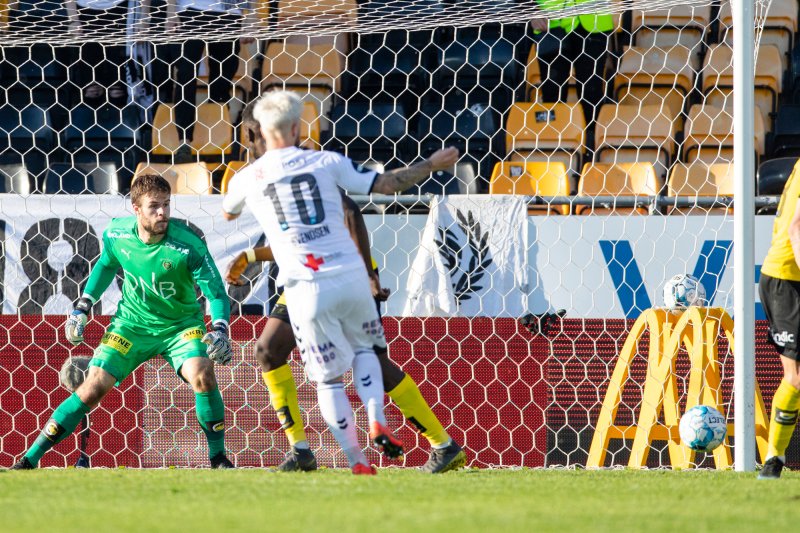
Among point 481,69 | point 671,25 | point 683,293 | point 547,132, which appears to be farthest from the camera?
point 671,25

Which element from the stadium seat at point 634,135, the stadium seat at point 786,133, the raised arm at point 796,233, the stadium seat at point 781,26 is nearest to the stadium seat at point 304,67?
the stadium seat at point 634,135

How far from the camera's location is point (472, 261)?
690 centimetres

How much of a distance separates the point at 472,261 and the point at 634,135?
3123 mm

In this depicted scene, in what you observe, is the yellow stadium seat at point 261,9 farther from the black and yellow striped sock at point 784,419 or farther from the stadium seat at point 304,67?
the black and yellow striped sock at point 784,419

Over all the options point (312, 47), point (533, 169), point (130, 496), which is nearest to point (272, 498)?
point (130, 496)

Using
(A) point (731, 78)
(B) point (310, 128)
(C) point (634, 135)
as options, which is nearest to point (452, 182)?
(B) point (310, 128)

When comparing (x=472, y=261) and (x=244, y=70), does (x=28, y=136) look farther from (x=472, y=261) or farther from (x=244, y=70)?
(x=472, y=261)

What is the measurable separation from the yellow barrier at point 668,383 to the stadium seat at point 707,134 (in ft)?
9.98

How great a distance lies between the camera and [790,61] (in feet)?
35.2

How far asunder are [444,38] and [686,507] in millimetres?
7265

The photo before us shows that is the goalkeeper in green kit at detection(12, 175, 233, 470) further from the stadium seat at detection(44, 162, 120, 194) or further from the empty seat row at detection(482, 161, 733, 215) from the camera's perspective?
the empty seat row at detection(482, 161, 733, 215)

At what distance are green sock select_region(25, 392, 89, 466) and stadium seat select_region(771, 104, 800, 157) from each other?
627 centimetres

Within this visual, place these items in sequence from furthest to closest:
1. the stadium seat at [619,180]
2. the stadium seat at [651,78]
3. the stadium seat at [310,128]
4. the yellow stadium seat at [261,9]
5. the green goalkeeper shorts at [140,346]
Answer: the stadium seat at [651,78] < the stadium seat at [310,128] < the yellow stadium seat at [261,9] < the stadium seat at [619,180] < the green goalkeeper shorts at [140,346]

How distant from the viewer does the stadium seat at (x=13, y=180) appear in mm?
8562
